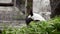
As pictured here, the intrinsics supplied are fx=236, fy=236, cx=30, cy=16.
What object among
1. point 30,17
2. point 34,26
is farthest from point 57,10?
point 34,26

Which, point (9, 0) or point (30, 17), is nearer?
point (30, 17)

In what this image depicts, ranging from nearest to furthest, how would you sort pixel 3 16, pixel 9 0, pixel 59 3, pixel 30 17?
pixel 59 3 → pixel 30 17 → pixel 3 16 → pixel 9 0

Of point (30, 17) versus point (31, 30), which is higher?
point (31, 30)

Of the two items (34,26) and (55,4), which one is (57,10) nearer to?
(55,4)

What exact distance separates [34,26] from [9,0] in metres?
3.86

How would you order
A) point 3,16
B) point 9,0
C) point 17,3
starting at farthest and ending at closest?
point 17,3, point 9,0, point 3,16

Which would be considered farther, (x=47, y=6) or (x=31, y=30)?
(x=47, y=6)

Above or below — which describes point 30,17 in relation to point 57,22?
below

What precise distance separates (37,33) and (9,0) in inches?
157

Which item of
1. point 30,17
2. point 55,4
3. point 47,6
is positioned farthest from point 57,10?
point 47,6

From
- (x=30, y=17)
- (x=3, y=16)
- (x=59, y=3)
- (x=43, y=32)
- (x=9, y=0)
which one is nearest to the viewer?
(x=43, y=32)

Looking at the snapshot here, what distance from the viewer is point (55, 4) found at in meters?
4.38

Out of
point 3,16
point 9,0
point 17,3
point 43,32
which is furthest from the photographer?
point 17,3

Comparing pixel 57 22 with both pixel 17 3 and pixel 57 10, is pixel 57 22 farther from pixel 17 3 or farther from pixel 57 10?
pixel 17 3
